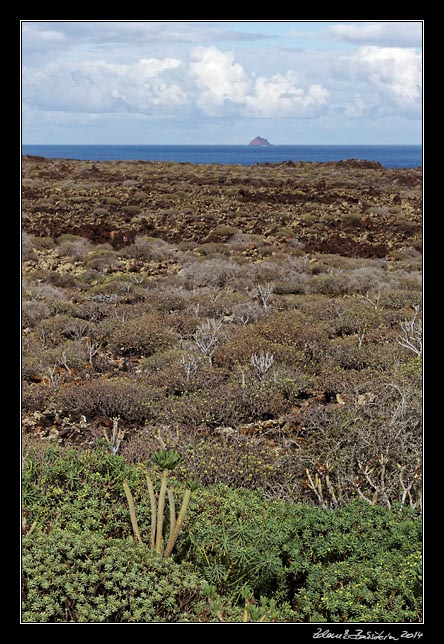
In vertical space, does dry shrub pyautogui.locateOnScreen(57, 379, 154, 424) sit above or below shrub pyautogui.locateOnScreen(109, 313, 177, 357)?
below

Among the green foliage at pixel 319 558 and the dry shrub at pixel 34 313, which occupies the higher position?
the dry shrub at pixel 34 313

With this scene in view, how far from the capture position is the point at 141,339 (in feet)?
26.8

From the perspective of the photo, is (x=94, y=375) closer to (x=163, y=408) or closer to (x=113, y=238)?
(x=163, y=408)

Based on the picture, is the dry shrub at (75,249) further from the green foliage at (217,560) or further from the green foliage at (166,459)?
the green foliage at (166,459)

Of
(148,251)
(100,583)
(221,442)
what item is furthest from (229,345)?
(148,251)

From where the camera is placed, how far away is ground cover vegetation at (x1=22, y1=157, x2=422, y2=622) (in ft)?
9.66

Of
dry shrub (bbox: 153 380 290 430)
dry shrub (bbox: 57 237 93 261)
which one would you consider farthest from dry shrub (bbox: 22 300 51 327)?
dry shrub (bbox: 57 237 93 261)

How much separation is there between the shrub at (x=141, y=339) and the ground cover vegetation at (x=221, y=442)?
3 centimetres

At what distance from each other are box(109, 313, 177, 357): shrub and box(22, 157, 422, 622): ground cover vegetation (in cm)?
3

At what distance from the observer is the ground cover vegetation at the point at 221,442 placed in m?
2.95

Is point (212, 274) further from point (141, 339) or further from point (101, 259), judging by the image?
point (141, 339)

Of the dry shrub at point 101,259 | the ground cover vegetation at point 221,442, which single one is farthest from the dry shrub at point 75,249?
the ground cover vegetation at point 221,442

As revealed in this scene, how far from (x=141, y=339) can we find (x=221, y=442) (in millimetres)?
3113

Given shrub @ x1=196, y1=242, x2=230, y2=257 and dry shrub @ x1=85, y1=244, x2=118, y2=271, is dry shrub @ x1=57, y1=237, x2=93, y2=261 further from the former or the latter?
shrub @ x1=196, y1=242, x2=230, y2=257
